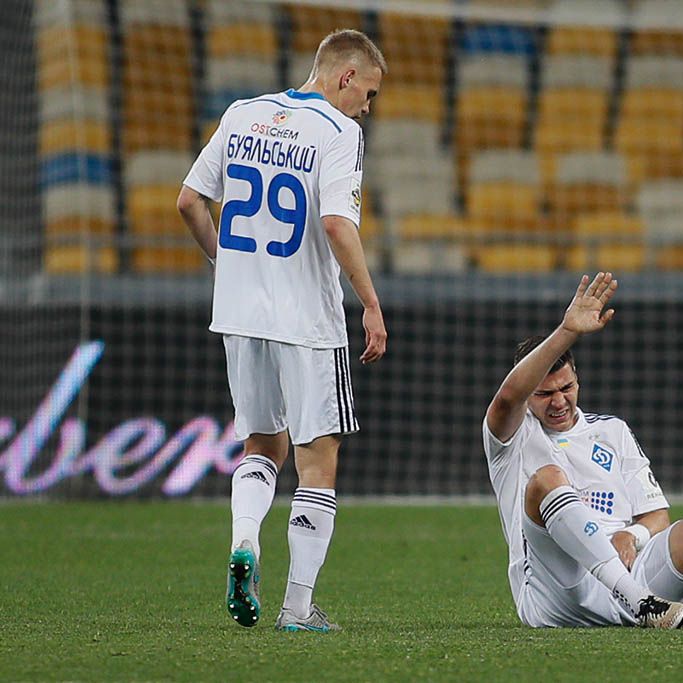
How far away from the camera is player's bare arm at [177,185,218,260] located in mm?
3975

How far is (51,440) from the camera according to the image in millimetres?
8898

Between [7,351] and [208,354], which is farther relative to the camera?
[7,351]

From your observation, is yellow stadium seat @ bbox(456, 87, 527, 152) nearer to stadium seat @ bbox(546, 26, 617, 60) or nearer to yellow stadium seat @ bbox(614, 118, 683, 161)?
stadium seat @ bbox(546, 26, 617, 60)

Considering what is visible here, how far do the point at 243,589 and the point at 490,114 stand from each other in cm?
970

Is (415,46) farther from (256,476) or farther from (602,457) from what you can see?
(256,476)

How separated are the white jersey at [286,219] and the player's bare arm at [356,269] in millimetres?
45

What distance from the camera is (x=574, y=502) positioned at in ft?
11.8

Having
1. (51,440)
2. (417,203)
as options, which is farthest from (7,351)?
(417,203)

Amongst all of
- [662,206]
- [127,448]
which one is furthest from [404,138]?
[127,448]

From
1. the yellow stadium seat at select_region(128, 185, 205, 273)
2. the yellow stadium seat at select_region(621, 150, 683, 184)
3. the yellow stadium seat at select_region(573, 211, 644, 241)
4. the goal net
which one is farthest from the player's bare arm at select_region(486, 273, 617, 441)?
the yellow stadium seat at select_region(621, 150, 683, 184)

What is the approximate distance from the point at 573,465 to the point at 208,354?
523cm

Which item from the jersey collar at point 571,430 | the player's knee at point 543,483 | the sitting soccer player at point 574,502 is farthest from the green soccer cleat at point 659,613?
the jersey collar at point 571,430

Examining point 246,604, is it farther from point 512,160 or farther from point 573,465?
point 512,160

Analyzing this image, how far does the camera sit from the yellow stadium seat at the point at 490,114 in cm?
1245
